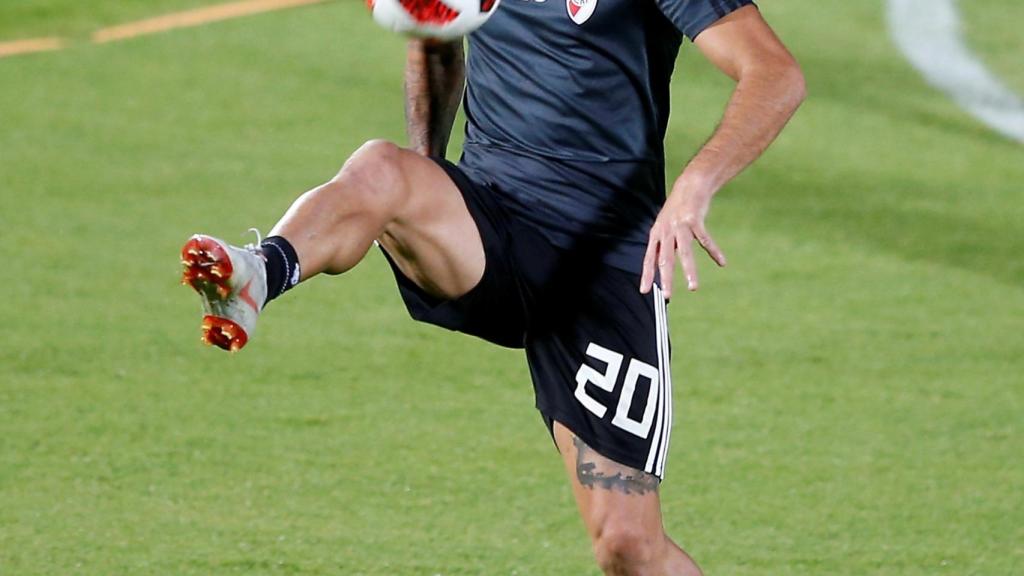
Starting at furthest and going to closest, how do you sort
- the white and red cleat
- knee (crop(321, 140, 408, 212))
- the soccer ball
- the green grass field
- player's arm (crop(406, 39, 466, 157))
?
the green grass field
player's arm (crop(406, 39, 466, 157))
the soccer ball
knee (crop(321, 140, 408, 212))
the white and red cleat

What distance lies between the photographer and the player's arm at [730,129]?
11.1 feet

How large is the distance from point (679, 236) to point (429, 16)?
2.61ft

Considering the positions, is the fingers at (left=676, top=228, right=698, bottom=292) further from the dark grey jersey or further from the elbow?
the dark grey jersey

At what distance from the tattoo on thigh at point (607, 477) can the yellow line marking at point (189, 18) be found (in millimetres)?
8161

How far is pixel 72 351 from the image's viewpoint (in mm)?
6980

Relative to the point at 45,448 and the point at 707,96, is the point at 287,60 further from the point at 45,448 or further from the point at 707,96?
the point at 45,448

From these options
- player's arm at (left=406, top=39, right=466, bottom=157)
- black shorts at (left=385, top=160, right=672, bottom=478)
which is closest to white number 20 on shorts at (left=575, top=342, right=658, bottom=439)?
black shorts at (left=385, top=160, right=672, bottom=478)

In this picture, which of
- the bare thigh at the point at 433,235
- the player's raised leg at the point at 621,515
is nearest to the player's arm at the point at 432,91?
the bare thigh at the point at 433,235


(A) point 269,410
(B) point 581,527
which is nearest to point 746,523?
(B) point 581,527

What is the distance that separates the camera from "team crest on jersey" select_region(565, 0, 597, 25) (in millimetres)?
4121

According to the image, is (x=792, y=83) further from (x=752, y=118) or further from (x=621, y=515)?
(x=621, y=515)

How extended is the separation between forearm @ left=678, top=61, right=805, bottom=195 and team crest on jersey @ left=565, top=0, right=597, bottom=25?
Answer: 2.04 feet

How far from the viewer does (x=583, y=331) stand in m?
4.20

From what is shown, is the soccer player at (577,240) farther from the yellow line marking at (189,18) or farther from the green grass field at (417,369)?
the yellow line marking at (189,18)
